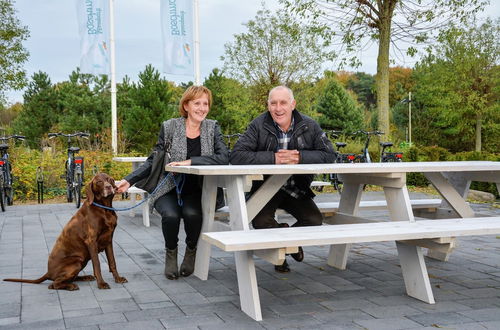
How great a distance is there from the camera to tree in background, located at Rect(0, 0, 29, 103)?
1221 inches

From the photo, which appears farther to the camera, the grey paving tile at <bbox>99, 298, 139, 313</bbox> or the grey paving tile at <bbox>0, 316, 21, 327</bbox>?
the grey paving tile at <bbox>99, 298, 139, 313</bbox>

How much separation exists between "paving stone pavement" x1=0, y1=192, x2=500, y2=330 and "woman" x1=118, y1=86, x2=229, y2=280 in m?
0.33

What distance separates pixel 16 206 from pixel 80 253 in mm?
7054

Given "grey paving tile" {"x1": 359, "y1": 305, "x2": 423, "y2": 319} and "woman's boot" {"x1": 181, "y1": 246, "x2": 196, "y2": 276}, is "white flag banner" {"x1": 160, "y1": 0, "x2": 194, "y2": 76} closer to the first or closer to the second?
"woman's boot" {"x1": 181, "y1": 246, "x2": 196, "y2": 276}

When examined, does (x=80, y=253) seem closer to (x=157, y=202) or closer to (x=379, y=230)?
(x=157, y=202)

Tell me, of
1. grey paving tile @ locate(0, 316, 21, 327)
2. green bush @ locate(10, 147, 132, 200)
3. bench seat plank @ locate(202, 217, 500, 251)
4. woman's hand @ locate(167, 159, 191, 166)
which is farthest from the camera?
green bush @ locate(10, 147, 132, 200)

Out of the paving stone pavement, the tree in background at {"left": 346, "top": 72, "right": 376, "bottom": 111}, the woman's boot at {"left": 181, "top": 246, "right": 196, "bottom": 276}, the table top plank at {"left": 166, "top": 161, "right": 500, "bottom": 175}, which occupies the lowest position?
the paving stone pavement

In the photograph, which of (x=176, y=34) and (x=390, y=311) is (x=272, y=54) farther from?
(x=390, y=311)

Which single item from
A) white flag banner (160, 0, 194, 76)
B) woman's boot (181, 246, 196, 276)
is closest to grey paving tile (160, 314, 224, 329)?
woman's boot (181, 246, 196, 276)

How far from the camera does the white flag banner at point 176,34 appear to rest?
1636 cm

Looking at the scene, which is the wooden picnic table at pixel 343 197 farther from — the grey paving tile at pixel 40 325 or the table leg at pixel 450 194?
the grey paving tile at pixel 40 325

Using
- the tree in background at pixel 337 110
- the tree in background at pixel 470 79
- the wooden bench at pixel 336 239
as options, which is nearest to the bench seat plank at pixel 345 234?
the wooden bench at pixel 336 239

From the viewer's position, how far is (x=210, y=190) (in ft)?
14.5

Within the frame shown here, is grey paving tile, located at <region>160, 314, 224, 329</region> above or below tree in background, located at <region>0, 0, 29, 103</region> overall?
below
